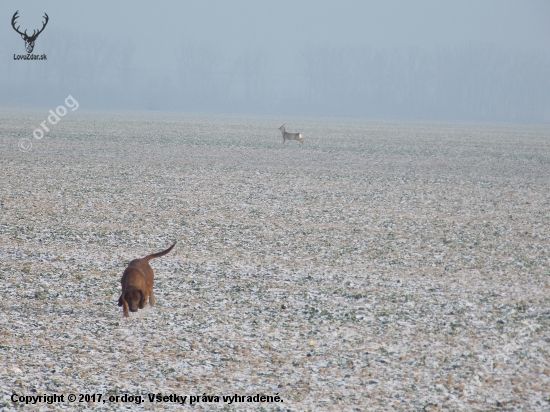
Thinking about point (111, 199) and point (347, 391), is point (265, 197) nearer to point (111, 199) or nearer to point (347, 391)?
point (111, 199)

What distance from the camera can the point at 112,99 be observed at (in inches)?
5443

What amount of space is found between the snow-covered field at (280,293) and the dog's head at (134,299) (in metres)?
0.27

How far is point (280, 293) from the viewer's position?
29.1ft

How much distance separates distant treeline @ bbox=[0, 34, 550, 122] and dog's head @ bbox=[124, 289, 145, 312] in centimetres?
12431

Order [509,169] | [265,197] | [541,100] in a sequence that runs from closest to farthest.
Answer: [265,197]
[509,169]
[541,100]

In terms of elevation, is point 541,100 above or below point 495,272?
above

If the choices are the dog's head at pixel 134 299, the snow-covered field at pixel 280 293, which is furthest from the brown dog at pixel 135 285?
the snow-covered field at pixel 280 293

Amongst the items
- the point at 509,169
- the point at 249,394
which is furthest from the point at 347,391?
the point at 509,169

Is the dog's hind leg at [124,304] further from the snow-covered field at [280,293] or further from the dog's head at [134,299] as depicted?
the snow-covered field at [280,293]

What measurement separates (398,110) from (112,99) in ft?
215

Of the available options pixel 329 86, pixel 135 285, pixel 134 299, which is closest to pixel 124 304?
pixel 134 299

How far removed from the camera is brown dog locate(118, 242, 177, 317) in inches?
275

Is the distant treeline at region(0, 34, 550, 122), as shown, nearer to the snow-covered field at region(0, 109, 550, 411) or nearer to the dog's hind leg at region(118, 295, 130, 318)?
the snow-covered field at region(0, 109, 550, 411)

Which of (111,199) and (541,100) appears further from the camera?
(541,100)
